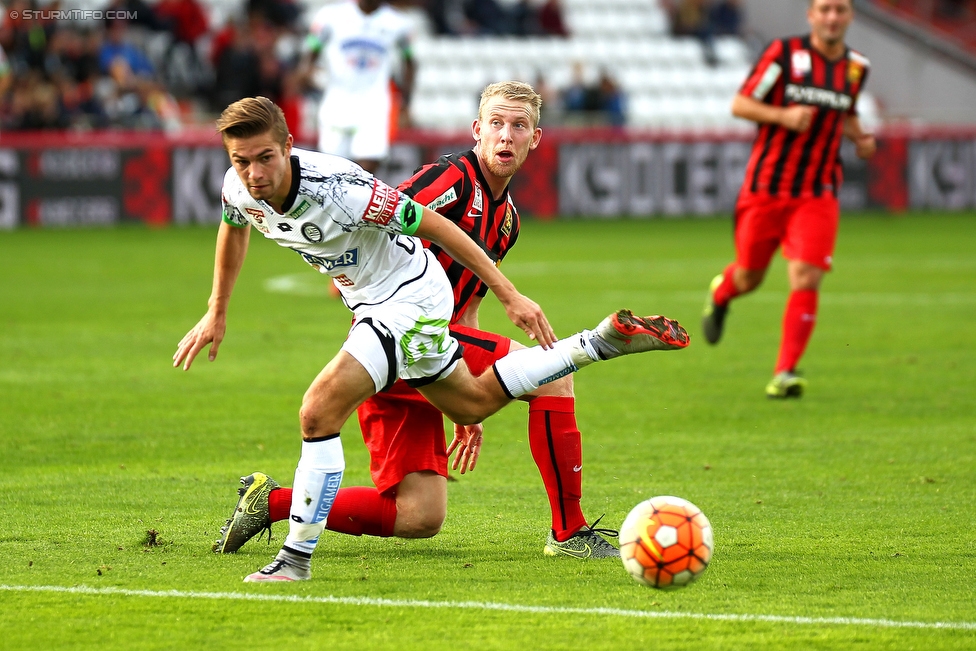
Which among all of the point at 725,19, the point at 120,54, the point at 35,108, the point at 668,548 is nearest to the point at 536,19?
the point at 725,19

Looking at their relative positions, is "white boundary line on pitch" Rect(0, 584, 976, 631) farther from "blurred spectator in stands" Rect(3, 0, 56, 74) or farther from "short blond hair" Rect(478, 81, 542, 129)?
"blurred spectator in stands" Rect(3, 0, 56, 74)

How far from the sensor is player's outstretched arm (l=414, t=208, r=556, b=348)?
4.59 meters

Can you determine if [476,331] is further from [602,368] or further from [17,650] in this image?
[602,368]

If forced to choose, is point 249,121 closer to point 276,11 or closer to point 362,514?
point 362,514

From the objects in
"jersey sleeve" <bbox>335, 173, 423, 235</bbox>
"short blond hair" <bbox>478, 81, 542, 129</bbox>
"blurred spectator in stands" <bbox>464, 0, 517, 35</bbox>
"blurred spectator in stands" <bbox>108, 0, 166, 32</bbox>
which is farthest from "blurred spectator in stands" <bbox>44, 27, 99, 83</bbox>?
"jersey sleeve" <bbox>335, 173, 423, 235</bbox>

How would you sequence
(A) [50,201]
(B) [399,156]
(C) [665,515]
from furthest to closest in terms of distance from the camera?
(B) [399,156], (A) [50,201], (C) [665,515]

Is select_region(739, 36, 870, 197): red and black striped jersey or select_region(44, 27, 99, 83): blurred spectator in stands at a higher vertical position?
select_region(739, 36, 870, 197): red and black striped jersey

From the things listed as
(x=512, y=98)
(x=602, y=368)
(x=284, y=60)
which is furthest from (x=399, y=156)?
(x=512, y=98)

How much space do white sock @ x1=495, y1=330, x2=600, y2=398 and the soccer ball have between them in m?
0.74

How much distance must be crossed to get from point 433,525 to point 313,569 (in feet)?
1.69

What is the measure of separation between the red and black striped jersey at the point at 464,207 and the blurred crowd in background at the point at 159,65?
576 inches

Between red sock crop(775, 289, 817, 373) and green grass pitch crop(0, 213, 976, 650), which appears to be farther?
red sock crop(775, 289, 817, 373)

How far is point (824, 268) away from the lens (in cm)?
869

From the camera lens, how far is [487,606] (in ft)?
14.1
